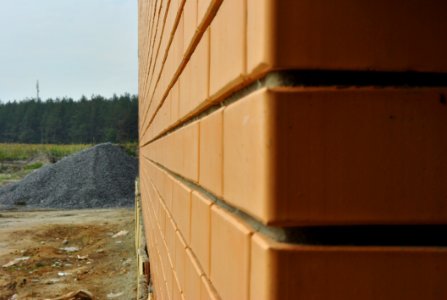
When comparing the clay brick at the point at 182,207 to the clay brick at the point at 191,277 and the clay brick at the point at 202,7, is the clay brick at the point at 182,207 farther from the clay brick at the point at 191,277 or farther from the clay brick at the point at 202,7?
the clay brick at the point at 202,7

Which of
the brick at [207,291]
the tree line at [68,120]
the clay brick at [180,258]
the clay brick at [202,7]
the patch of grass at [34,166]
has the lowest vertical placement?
the patch of grass at [34,166]

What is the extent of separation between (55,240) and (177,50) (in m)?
14.3

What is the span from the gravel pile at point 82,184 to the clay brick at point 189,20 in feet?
79.2

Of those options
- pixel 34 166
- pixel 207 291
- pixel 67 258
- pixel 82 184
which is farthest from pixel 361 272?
pixel 34 166

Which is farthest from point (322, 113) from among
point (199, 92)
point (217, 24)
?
point (199, 92)

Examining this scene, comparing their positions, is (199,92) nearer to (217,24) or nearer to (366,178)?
(217,24)

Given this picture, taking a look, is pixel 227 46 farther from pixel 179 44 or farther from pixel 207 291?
pixel 179 44

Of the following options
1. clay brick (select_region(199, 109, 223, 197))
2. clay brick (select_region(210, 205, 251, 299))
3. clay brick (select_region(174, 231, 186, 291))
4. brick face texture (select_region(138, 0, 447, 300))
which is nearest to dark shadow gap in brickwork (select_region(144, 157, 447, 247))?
brick face texture (select_region(138, 0, 447, 300))

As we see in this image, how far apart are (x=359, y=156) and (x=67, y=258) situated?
39.9 feet

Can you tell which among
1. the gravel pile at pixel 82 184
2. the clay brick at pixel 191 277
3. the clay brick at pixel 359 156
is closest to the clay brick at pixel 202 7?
the clay brick at pixel 359 156

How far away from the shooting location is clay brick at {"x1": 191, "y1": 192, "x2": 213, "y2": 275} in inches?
41.0

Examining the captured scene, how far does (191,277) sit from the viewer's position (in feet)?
4.25

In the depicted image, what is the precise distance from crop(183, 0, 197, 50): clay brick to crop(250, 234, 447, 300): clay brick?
752 millimetres

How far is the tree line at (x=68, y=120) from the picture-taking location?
7844 cm
